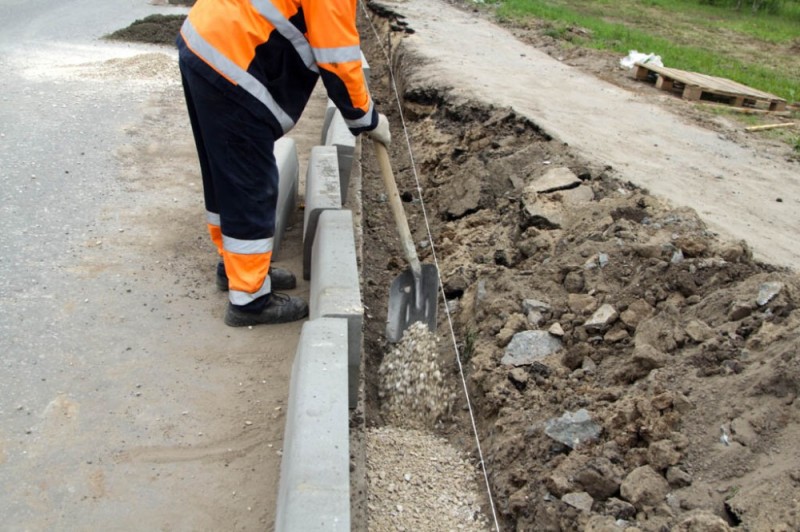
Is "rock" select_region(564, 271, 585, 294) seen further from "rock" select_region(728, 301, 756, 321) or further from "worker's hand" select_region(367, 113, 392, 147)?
"worker's hand" select_region(367, 113, 392, 147)

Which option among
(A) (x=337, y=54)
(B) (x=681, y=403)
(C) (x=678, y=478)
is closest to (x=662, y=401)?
(B) (x=681, y=403)

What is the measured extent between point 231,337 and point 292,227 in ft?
5.13

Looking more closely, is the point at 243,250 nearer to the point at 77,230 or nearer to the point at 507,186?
the point at 77,230

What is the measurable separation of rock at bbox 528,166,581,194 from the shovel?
1236 millimetres

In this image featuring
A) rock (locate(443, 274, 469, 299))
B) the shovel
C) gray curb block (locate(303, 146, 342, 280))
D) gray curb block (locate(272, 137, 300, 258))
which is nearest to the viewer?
the shovel

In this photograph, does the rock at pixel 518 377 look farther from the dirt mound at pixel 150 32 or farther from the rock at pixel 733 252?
the dirt mound at pixel 150 32

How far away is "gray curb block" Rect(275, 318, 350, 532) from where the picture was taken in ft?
7.70

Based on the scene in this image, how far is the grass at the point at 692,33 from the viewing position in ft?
37.3

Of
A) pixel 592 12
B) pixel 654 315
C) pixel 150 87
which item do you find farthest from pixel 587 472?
pixel 592 12

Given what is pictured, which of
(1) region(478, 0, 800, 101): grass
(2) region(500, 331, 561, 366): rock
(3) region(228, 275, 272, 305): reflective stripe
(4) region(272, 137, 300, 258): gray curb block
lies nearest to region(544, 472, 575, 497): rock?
(2) region(500, 331, 561, 366): rock

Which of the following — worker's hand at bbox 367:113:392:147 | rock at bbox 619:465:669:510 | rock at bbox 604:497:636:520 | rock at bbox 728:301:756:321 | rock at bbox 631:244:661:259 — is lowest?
rock at bbox 604:497:636:520

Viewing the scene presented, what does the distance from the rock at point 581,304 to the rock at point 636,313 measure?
0.68ft

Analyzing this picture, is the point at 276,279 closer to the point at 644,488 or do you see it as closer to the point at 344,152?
the point at 344,152

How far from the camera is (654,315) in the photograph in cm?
361
